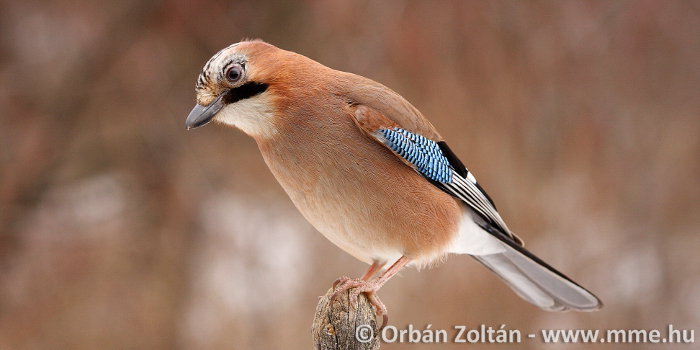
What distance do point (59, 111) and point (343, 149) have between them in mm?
2792

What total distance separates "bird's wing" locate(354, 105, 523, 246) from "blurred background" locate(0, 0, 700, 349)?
1.57 m

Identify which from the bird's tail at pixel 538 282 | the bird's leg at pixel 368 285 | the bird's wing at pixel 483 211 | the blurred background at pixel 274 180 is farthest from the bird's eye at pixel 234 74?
the blurred background at pixel 274 180

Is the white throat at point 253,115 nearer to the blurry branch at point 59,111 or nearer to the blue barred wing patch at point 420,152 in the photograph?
the blue barred wing patch at point 420,152

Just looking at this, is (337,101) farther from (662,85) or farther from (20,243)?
(662,85)

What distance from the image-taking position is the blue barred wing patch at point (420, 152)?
2064 mm

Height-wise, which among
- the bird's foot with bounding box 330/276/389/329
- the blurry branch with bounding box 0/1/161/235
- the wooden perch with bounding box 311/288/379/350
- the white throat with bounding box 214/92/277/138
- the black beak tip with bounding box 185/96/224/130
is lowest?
the wooden perch with bounding box 311/288/379/350

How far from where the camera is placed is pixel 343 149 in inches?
78.7

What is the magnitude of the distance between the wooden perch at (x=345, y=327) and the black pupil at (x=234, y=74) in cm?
85

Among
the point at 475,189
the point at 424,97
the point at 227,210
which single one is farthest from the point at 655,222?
the point at 227,210

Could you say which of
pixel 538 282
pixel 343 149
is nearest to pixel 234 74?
pixel 343 149

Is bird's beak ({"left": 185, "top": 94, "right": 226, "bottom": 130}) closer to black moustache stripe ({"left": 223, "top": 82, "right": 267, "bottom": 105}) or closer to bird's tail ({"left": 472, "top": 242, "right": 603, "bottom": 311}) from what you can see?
black moustache stripe ({"left": 223, "top": 82, "right": 267, "bottom": 105})

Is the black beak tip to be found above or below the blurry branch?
below

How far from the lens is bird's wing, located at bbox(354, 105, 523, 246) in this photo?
2045mm

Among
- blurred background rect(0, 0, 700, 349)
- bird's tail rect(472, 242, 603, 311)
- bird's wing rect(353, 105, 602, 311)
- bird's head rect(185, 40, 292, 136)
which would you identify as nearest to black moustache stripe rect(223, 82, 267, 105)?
bird's head rect(185, 40, 292, 136)
